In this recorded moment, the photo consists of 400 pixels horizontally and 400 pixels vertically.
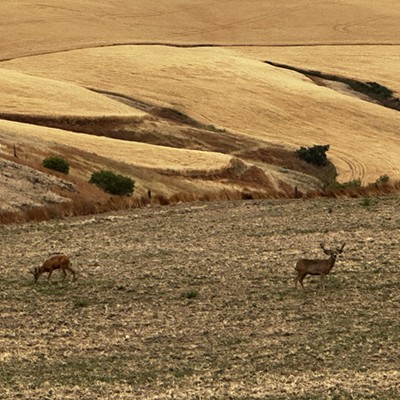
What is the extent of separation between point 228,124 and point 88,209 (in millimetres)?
51509

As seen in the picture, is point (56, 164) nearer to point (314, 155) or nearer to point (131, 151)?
point (131, 151)

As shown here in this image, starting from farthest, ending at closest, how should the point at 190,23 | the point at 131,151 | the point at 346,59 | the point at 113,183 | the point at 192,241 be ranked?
the point at 190,23
the point at 346,59
the point at 131,151
the point at 113,183
the point at 192,241

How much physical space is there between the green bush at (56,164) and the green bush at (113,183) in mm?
1313

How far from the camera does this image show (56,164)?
51406 millimetres

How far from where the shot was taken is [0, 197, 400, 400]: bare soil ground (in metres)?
18.9

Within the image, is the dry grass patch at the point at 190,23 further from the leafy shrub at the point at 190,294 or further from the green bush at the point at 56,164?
the leafy shrub at the point at 190,294

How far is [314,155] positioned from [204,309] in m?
54.4

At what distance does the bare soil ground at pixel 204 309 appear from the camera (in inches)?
744

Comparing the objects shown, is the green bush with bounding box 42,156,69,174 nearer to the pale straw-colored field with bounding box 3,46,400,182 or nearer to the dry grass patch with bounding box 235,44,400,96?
the pale straw-colored field with bounding box 3,46,400,182

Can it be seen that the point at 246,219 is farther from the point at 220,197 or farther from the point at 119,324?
the point at 119,324

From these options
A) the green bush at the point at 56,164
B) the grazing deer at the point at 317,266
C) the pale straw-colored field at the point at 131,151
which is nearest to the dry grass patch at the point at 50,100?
the pale straw-colored field at the point at 131,151

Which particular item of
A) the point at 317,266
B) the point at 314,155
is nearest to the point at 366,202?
the point at 317,266

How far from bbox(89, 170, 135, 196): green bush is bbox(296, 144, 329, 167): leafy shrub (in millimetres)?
28102

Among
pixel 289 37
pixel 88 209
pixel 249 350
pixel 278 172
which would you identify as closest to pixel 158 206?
pixel 88 209
